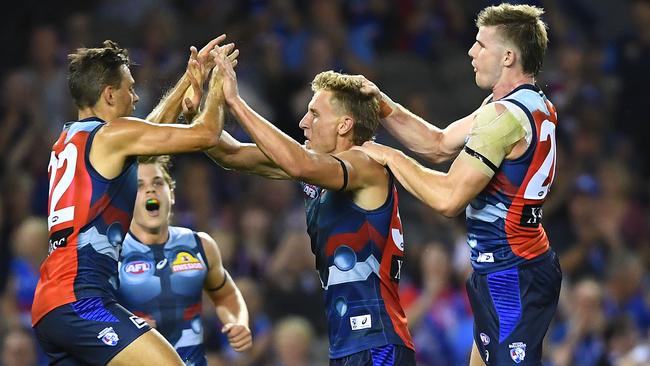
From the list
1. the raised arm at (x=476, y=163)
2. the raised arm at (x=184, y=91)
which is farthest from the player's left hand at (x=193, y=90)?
the raised arm at (x=476, y=163)

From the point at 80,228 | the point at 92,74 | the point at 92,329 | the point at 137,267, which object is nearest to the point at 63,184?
the point at 80,228

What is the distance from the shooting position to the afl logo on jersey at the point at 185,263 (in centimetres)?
788

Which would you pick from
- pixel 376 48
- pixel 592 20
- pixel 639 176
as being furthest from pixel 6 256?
pixel 592 20

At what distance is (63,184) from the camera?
6793mm

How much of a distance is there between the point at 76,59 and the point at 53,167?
0.64 meters

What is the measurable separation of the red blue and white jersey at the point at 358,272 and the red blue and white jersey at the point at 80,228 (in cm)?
117

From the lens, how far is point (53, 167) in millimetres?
6945

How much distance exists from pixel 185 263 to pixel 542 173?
245 centimetres

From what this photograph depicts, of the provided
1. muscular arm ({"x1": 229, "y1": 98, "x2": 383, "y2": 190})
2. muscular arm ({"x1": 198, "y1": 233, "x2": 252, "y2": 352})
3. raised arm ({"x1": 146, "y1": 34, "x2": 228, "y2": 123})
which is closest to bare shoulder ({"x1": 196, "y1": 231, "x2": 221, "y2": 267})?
muscular arm ({"x1": 198, "y1": 233, "x2": 252, "y2": 352})

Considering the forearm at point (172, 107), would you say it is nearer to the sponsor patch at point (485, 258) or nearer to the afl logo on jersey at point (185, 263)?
the afl logo on jersey at point (185, 263)

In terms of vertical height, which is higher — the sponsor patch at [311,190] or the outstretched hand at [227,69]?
the outstretched hand at [227,69]

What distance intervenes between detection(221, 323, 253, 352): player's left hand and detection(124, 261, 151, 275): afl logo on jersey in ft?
2.10

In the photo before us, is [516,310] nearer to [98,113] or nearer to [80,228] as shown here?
[80,228]

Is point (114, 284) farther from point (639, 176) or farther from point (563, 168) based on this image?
point (639, 176)
